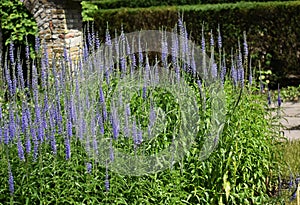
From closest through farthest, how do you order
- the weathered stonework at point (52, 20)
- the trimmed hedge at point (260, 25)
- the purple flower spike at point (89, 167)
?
the purple flower spike at point (89, 167) < the weathered stonework at point (52, 20) < the trimmed hedge at point (260, 25)

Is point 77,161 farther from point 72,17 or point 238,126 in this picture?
point 72,17

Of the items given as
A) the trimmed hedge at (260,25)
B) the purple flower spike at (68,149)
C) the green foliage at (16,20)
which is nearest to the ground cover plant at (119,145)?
the purple flower spike at (68,149)

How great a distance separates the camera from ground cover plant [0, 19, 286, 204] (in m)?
3.45

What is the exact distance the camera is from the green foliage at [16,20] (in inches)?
376

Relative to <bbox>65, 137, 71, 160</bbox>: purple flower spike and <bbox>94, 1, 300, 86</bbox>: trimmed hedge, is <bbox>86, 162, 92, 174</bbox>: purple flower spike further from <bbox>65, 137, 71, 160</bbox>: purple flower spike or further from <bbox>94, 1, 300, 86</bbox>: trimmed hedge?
<bbox>94, 1, 300, 86</bbox>: trimmed hedge

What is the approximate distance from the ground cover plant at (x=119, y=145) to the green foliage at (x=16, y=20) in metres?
5.03

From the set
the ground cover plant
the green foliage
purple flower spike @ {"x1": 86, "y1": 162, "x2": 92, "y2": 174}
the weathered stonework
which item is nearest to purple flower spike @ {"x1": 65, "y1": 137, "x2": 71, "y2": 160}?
the ground cover plant

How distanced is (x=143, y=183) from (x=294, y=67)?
738 cm

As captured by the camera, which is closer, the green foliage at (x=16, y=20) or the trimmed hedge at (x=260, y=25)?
the green foliage at (x=16, y=20)

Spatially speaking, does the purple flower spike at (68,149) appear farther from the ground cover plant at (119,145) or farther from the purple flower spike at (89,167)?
the purple flower spike at (89,167)

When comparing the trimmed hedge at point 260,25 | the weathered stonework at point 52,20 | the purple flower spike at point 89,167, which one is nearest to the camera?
the purple flower spike at point 89,167

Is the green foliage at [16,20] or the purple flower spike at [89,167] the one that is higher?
the green foliage at [16,20]

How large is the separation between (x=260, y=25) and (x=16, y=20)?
4.04 metres

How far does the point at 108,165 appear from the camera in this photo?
3.53 metres
